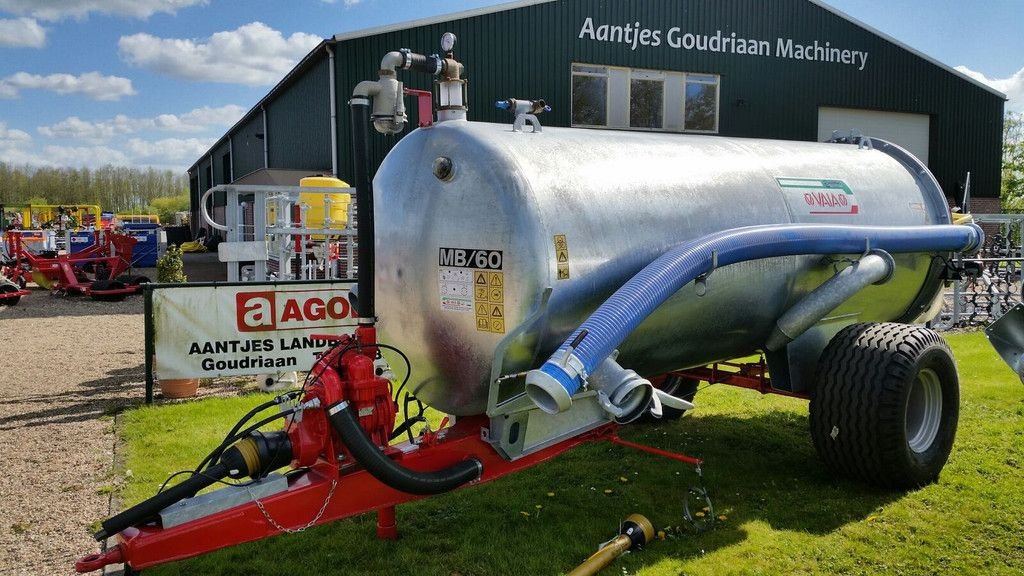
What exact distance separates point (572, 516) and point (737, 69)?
56.7ft

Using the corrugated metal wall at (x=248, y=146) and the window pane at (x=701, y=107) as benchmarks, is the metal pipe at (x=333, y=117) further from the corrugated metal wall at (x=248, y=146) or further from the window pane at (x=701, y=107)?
the corrugated metal wall at (x=248, y=146)

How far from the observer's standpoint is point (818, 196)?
5066mm

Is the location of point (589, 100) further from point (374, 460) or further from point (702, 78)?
point (374, 460)

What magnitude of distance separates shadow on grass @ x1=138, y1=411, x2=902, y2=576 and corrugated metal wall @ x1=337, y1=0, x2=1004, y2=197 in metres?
12.3

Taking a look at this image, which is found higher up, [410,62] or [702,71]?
[702,71]

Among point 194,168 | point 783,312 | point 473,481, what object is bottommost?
point 473,481

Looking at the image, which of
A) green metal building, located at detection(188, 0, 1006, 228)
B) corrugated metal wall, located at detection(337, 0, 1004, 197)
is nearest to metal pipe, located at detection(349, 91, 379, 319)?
green metal building, located at detection(188, 0, 1006, 228)

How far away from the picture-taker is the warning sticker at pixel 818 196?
4.94m

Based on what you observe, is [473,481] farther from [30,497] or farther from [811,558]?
[30,497]

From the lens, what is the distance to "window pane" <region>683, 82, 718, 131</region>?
65.2 ft

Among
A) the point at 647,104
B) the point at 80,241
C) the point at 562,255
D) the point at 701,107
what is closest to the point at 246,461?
the point at 562,255

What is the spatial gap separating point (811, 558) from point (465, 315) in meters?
2.26

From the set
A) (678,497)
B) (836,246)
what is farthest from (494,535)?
(836,246)

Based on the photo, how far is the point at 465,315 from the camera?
3873 millimetres
